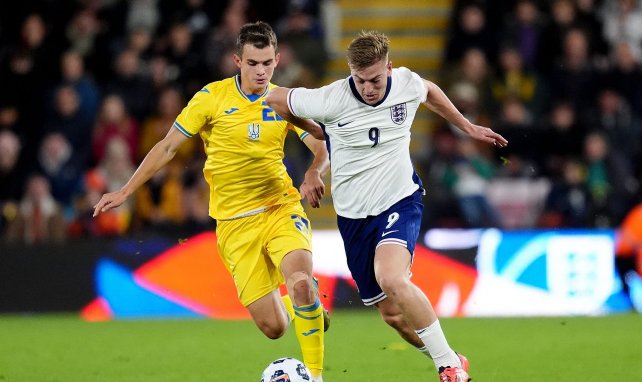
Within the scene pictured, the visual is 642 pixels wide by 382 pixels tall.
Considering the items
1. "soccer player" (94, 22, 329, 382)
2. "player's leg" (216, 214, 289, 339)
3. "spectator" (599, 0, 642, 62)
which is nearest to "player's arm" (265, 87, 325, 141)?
"soccer player" (94, 22, 329, 382)

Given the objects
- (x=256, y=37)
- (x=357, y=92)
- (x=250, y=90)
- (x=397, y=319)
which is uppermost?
(x=256, y=37)

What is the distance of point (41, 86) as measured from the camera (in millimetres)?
15188

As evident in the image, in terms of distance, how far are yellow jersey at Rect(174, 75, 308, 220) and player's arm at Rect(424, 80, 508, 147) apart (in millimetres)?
1020

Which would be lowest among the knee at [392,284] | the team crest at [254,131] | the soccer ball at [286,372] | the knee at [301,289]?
Result: the soccer ball at [286,372]

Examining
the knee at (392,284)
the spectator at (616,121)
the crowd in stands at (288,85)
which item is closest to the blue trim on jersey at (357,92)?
the knee at (392,284)

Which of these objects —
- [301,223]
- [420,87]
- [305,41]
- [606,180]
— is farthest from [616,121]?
[420,87]

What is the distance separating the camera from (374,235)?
293 inches

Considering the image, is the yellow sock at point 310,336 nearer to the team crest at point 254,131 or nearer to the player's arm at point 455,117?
the team crest at point 254,131

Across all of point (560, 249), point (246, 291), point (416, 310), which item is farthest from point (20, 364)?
point (560, 249)

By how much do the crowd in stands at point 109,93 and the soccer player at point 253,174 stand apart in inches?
198

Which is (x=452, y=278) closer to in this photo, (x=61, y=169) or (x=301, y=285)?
(x=61, y=169)

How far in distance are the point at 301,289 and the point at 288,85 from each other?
7449 millimetres

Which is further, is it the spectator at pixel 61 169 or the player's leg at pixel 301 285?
the spectator at pixel 61 169

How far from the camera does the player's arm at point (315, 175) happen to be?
7.55 meters
